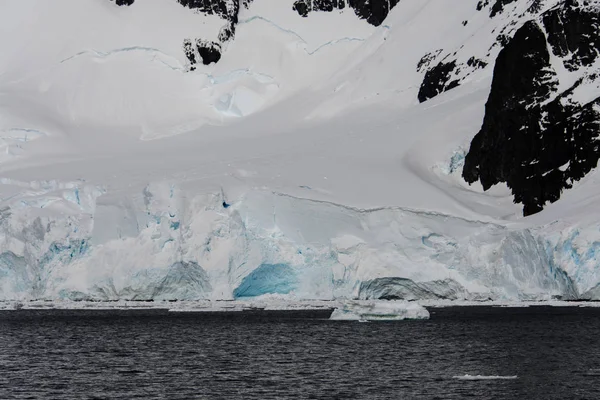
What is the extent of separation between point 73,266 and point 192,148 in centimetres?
2669

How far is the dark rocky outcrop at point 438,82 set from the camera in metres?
96.3

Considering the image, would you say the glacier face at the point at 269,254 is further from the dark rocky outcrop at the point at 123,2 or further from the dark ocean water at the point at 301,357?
the dark rocky outcrop at the point at 123,2

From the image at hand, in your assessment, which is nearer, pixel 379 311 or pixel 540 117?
pixel 379 311

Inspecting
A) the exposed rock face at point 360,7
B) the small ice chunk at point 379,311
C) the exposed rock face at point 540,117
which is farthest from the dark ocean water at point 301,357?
the exposed rock face at point 360,7

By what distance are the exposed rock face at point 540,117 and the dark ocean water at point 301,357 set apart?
14.8 meters

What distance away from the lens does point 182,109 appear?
10538 centimetres

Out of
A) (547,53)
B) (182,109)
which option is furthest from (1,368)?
(182,109)

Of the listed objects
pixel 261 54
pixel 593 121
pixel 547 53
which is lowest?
pixel 593 121

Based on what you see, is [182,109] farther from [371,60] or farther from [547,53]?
[547,53]

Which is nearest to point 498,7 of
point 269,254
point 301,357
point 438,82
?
point 438,82

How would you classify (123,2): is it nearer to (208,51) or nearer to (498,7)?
Answer: (208,51)

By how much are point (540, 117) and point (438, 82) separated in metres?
17.7

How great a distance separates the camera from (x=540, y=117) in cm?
8050

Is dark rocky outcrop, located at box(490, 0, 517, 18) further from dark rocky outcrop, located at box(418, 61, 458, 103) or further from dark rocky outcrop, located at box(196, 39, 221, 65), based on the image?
dark rocky outcrop, located at box(196, 39, 221, 65)
